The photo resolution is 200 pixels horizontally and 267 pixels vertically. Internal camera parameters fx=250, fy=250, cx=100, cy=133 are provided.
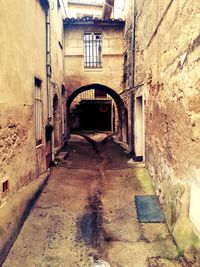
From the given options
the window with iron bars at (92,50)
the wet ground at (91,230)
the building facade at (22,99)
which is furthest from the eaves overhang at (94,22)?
the wet ground at (91,230)

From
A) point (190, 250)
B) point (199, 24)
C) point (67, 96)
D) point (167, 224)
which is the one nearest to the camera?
point (199, 24)

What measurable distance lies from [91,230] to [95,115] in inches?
808

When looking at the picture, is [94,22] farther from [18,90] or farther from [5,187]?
[5,187]

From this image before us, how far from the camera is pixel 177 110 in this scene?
3801 mm

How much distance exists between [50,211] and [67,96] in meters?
8.72

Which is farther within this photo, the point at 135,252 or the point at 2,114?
the point at 2,114

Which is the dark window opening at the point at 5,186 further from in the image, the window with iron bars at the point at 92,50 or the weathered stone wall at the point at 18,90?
the window with iron bars at the point at 92,50

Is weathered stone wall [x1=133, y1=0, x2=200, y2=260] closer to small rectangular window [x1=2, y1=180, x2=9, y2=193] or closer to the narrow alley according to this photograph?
the narrow alley

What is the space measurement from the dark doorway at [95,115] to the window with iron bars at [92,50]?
10.1m

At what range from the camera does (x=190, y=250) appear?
3.09 meters

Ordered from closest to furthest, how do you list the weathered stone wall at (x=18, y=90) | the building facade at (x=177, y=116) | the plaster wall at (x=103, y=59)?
the building facade at (x=177, y=116) → the weathered stone wall at (x=18, y=90) → the plaster wall at (x=103, y=59)

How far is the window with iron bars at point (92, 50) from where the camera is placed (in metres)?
12.8

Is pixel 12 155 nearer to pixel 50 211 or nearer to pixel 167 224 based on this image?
pixel 50 211

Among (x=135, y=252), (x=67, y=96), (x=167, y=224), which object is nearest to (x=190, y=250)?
(x=135, y=252)
